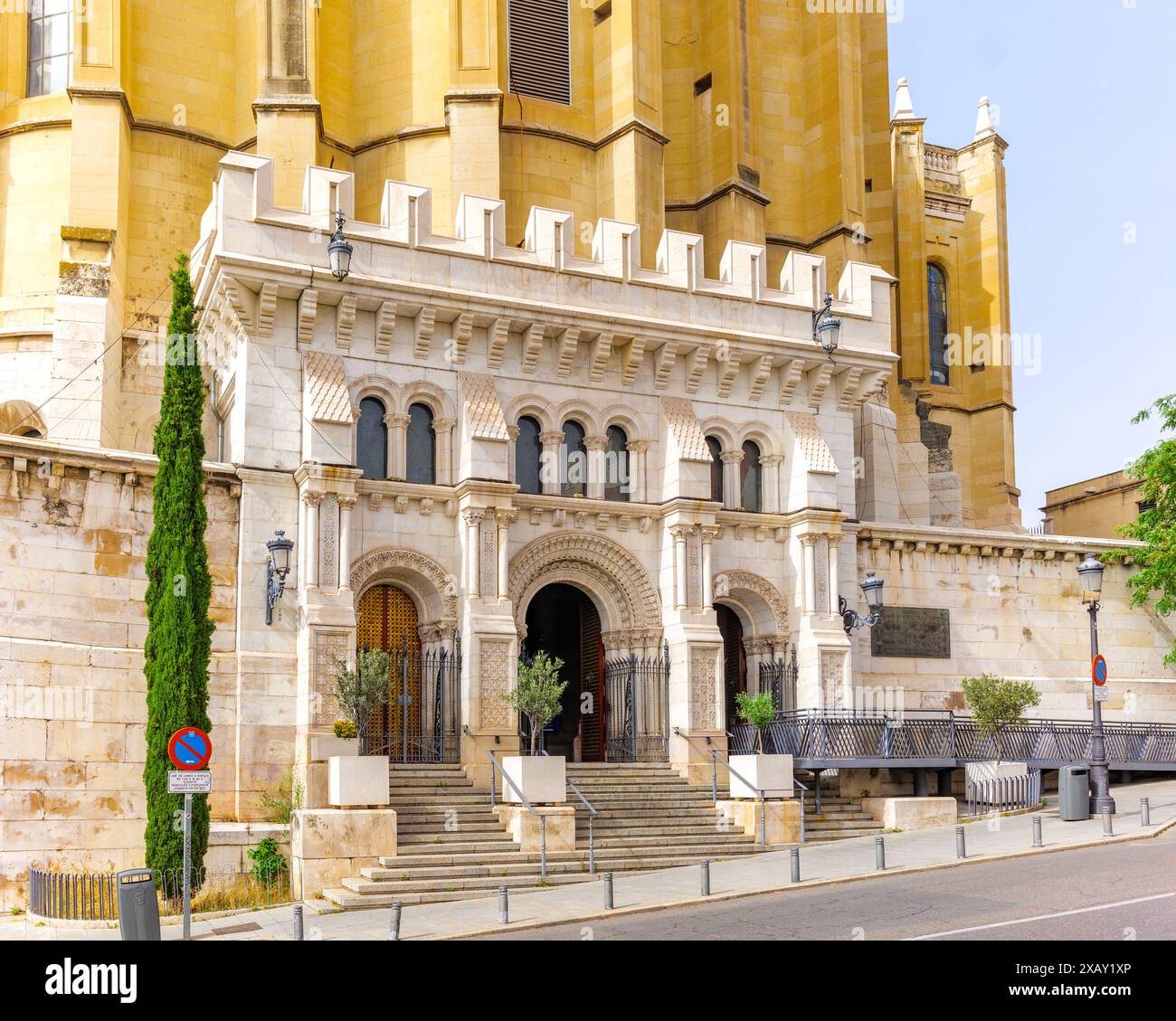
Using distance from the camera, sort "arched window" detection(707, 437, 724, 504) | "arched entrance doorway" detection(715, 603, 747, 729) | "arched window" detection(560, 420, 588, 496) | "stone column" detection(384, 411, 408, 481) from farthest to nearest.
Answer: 1. "arched entrance doorway" detection(715, 603, 747, 729)
2. "arched window" detection(707, 437, 724, 504)
3. "arched window" detection(560, 420, 588, 496)
4. "stone column" detection(384, 411, 408, 481)

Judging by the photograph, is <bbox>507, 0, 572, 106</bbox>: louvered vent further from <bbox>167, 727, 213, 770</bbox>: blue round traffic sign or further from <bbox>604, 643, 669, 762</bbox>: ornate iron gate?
<bbox>167, 727, 213, 770</bbox>: blue round traffic sign

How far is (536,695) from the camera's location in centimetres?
2494

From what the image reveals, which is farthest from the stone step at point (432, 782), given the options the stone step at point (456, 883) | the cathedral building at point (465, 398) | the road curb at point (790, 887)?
the road curb at point (790, 887)

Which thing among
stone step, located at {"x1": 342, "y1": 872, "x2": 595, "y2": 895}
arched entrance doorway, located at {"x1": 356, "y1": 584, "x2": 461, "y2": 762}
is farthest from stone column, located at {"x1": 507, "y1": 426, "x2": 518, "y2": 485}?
stone step, located at {"x1": 342, "y1": 872, "x2": 595, "y2": 895}

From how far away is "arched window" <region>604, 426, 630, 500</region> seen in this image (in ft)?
92.8

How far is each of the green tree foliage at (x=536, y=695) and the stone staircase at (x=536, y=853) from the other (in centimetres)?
137

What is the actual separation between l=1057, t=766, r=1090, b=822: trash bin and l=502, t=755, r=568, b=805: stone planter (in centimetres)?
902

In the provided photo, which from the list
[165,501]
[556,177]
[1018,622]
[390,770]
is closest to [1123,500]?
[1018,622]

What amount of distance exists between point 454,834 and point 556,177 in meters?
17.0

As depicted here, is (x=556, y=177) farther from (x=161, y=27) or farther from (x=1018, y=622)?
(x=1018, y=622)

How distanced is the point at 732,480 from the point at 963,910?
1325 cm
